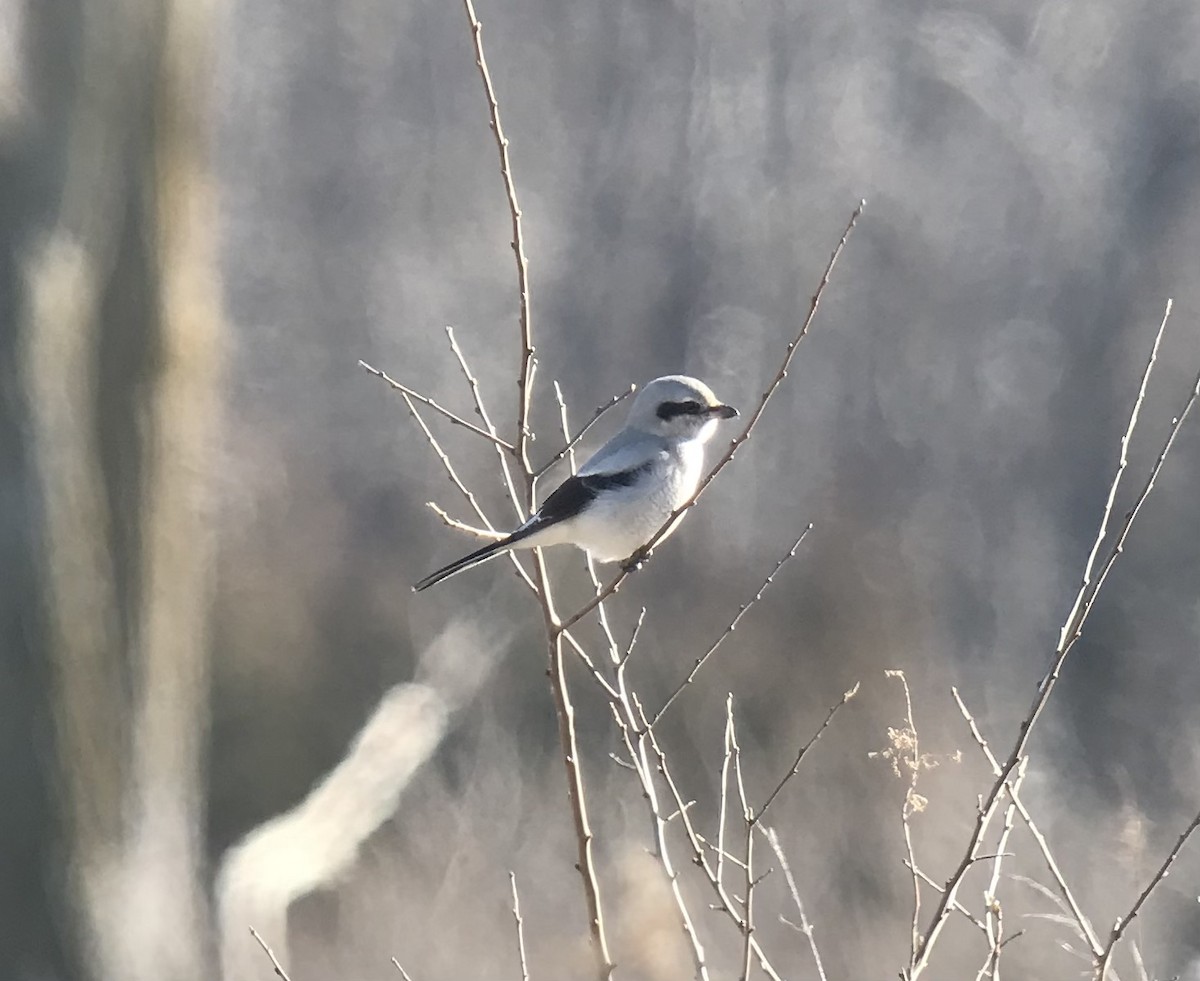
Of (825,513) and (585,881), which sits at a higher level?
(585,881)

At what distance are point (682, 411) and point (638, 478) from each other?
0.66ft

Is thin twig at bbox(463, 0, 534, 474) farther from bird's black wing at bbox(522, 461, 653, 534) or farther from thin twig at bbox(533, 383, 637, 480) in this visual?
bird's black wing at bbox(522, 461, 653, 534)

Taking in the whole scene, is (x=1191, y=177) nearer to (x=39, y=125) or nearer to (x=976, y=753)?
(x=976, y=753)

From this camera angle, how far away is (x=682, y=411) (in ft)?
9.25

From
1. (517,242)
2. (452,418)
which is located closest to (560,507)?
(452,418)

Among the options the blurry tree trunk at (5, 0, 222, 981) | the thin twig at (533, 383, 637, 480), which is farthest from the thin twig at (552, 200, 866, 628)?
the blurry tree trunk at (5, 0, 222, 981)

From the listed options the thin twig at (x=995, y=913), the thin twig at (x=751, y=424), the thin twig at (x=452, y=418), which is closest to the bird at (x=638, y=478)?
the thin twig at (x=751, y=424)

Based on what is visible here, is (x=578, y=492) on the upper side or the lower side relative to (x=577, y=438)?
lower

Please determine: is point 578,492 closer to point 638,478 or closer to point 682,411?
point 638,478

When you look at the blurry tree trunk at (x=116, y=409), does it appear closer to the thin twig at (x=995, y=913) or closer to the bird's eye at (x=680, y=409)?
the bird's eye at (x=680, y=409)

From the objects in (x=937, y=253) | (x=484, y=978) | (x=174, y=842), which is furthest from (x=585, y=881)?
(x=937, y=253)

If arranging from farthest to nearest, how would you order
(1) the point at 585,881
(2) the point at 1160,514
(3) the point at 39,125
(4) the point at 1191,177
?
(4) the point at 1191,177
(2) the point at 1160,514
(3) the point at 39,125
(1) the point at 585,881

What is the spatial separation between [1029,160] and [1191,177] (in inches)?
40.3

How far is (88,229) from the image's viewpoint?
7.19 ft
